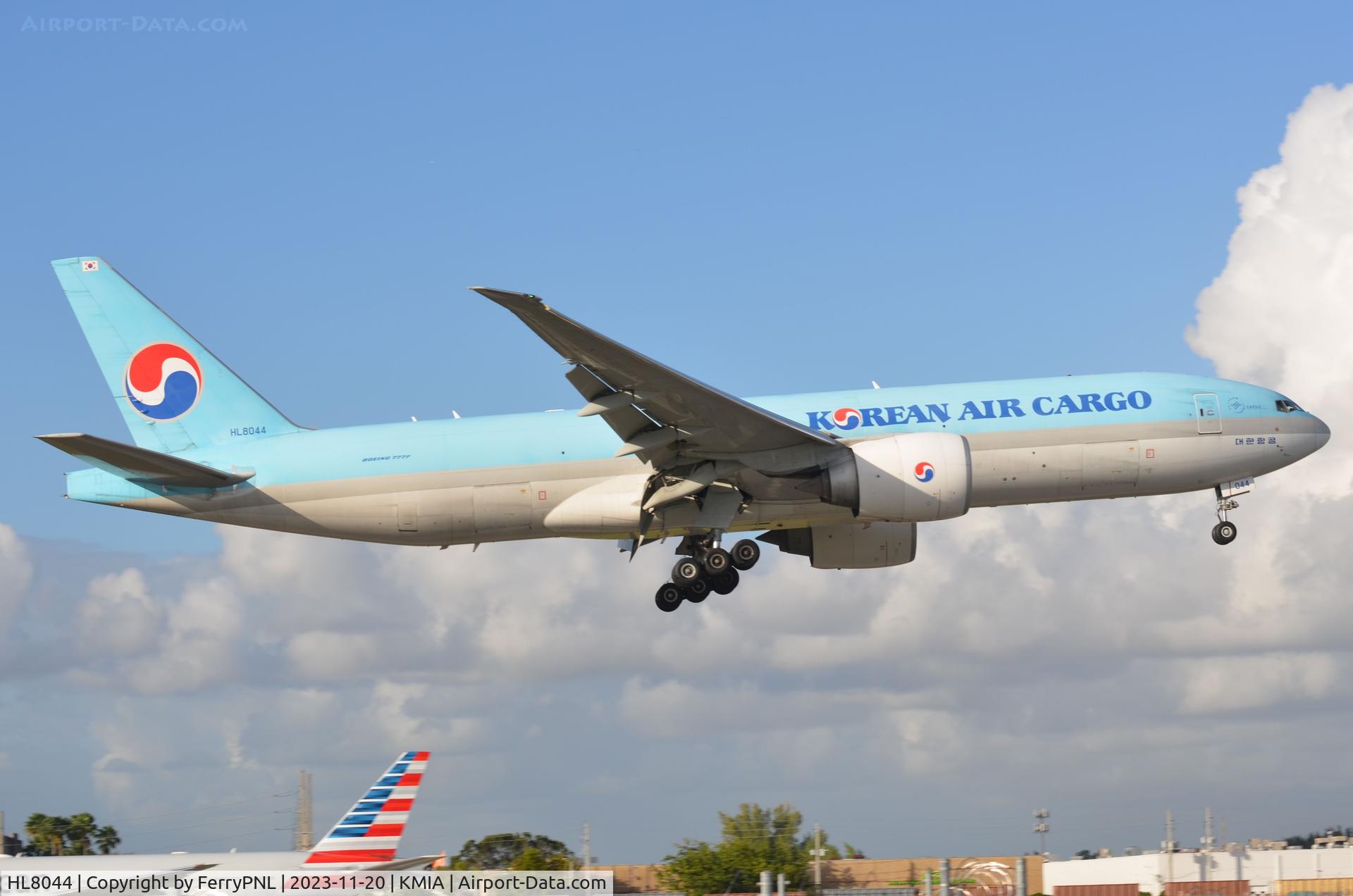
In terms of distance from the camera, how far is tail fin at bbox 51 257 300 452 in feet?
114

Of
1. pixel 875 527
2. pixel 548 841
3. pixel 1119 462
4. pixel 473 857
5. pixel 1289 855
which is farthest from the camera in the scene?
pixel 548 841

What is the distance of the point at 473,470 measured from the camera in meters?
32.3

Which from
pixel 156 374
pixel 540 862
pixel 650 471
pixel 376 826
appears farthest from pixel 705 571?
pixel 540 862

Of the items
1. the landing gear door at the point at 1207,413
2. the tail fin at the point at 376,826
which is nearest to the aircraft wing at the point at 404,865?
the tail fin at the point at 376,826

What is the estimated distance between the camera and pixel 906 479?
3053cm

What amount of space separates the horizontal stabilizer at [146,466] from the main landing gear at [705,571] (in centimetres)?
1010

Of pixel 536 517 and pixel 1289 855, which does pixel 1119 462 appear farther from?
pixel 1289 855

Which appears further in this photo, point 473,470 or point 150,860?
point 473,470

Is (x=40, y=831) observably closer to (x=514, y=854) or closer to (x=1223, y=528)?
(x=514, y=854)

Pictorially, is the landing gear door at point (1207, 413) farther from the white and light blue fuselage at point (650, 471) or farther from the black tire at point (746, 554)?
the black tire at point (746, 554)

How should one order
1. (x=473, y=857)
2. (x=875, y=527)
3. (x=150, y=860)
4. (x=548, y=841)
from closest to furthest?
(x=150, y=860) → (x=875, y=527) → (x=473, y=857) → (x=548, y=841)

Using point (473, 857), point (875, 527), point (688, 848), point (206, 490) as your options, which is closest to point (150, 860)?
point (206, 490)

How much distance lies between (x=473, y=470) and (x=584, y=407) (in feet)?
13.2

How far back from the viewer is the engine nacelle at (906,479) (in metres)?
30.4
